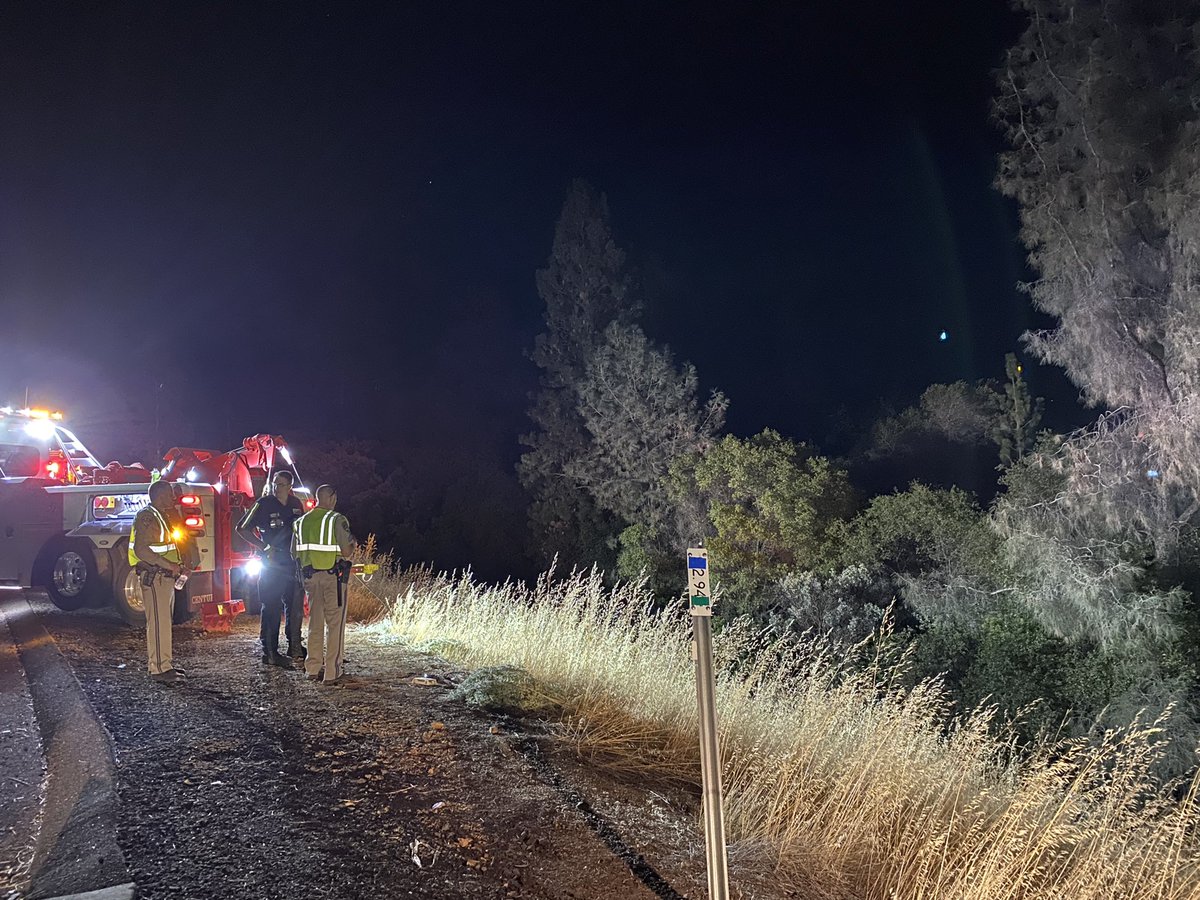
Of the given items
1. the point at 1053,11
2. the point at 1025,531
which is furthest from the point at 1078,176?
the point at 1025,531

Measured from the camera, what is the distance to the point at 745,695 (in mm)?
5840

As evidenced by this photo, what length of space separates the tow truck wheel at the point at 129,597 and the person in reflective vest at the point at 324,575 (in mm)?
3015

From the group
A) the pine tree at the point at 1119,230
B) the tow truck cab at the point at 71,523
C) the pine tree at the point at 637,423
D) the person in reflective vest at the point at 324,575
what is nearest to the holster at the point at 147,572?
the person in reflective vest at the point at 324,575

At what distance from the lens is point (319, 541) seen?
7219 mm

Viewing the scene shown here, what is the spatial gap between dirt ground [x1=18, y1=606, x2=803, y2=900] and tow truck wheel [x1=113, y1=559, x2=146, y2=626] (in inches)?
119

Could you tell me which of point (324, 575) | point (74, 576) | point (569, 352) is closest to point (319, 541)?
point (324, 575)

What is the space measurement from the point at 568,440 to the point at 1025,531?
16.5m

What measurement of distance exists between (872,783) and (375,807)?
2555mm

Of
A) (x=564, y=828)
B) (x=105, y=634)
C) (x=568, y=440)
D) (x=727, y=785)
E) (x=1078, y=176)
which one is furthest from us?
(x=568, y=440)

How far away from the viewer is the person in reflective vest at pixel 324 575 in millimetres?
7031

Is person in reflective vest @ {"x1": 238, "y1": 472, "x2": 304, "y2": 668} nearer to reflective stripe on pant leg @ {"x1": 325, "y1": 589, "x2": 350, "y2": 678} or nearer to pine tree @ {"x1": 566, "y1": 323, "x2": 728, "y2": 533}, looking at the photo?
reflective stripe on pant leg @ {"x1": 325, "y1": 589, "x2": 350, "y2": 678}

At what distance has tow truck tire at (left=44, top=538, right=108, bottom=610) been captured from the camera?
9711 millimetres

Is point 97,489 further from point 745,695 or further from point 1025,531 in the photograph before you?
point 1025,531

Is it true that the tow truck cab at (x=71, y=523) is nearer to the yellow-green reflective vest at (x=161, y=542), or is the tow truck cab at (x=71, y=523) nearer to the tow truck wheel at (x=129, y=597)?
the tow truck wheel at (x=129, y=597)
